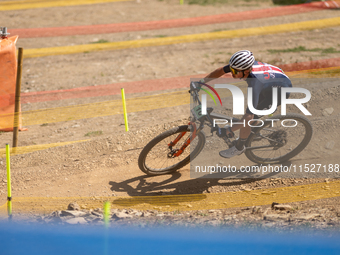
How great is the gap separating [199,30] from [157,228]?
12.1 m

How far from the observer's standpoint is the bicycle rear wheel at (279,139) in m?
6.07

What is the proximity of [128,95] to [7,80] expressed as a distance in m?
3.75

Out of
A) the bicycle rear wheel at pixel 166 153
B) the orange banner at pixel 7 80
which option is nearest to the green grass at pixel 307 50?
the bicycle rear wheel at pixel 166 153

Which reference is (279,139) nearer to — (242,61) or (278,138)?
(278,138)

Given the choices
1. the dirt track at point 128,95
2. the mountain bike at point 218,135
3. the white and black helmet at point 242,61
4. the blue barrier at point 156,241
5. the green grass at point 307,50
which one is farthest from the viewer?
the green grass at point 307,50

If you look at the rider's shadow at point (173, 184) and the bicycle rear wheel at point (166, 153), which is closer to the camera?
the bicycle rear wheel at point (166, 153)

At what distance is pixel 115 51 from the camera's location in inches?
540

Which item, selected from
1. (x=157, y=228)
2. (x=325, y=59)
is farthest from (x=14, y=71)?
(x=325, y=59)

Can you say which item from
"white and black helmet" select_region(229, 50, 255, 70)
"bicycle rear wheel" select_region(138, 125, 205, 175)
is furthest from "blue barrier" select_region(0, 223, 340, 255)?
"white and black helmet" select_region(229, 50, 255, 70)

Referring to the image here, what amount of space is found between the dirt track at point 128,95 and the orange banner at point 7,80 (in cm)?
50

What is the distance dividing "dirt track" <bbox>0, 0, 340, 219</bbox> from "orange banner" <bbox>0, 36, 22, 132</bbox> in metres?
0.50

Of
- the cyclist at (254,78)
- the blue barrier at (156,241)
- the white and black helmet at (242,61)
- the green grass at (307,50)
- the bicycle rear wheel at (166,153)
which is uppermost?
the green grass at (307,50)

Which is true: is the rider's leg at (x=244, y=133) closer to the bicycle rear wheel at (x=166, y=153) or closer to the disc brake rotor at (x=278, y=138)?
the disc brake rotor at (x=278, y=138)

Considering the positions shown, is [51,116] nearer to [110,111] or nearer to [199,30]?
[110,111]
